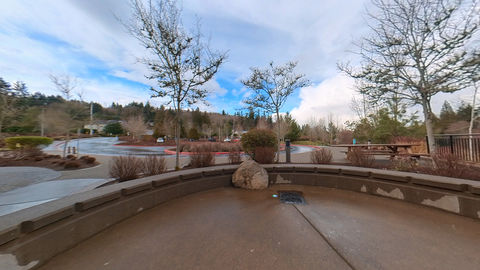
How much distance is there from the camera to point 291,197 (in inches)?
159

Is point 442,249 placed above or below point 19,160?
below

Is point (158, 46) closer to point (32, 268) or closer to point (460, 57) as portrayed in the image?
point (32, 268)

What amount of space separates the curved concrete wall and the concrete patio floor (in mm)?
172

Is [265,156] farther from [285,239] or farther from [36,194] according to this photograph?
[36,194]

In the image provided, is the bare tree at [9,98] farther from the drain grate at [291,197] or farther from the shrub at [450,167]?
the shrub at [450,167]

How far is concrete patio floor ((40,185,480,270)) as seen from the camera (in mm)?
1854

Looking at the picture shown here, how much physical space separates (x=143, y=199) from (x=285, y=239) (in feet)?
9.11

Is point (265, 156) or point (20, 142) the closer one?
point (265, 156)

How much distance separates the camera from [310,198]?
3.95 metres

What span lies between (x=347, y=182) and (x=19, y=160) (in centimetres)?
1445

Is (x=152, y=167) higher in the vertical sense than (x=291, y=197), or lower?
higher

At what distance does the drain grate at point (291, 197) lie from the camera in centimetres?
378

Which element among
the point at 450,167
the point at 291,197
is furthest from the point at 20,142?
the point at 450,167

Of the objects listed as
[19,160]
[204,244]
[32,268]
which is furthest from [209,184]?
Result: [19,160]
